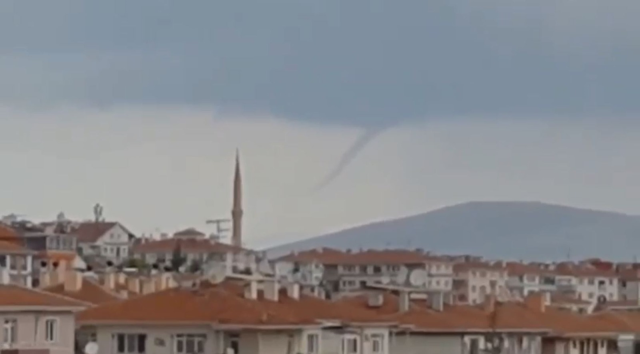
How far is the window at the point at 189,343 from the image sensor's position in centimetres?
5721

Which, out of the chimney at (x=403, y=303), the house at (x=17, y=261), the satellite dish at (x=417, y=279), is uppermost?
the house at (x=17, y=261)

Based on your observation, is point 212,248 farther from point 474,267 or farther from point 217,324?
point 217,324

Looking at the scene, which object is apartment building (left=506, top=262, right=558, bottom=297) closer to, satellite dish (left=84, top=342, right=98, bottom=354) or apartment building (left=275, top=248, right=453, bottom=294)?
apartment building (left=275, top=248, right=453, bottom=294)

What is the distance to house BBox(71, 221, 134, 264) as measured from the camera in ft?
530

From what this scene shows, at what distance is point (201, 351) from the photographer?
57219mm

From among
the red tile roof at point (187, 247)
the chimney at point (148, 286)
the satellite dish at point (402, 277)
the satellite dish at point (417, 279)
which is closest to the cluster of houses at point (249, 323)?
the chimney at point (148, 286)

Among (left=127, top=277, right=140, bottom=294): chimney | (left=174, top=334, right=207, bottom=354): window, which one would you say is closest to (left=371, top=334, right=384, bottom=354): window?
(left=174, top=334, right=207, bottom=354): window

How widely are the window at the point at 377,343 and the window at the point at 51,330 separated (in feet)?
40.2

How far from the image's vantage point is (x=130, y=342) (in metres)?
57.8

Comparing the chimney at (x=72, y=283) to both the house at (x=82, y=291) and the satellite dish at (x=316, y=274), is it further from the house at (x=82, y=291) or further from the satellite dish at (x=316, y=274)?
the satellite dish at (x=316, y=274)

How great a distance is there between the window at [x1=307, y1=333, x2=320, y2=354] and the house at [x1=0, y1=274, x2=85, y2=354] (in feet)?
22.5

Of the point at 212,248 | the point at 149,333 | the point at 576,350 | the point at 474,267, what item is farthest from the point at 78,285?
the point at 474,267

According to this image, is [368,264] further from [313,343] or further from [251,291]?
[313,343]

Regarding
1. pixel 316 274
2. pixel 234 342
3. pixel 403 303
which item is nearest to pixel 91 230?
pixel 316 274
